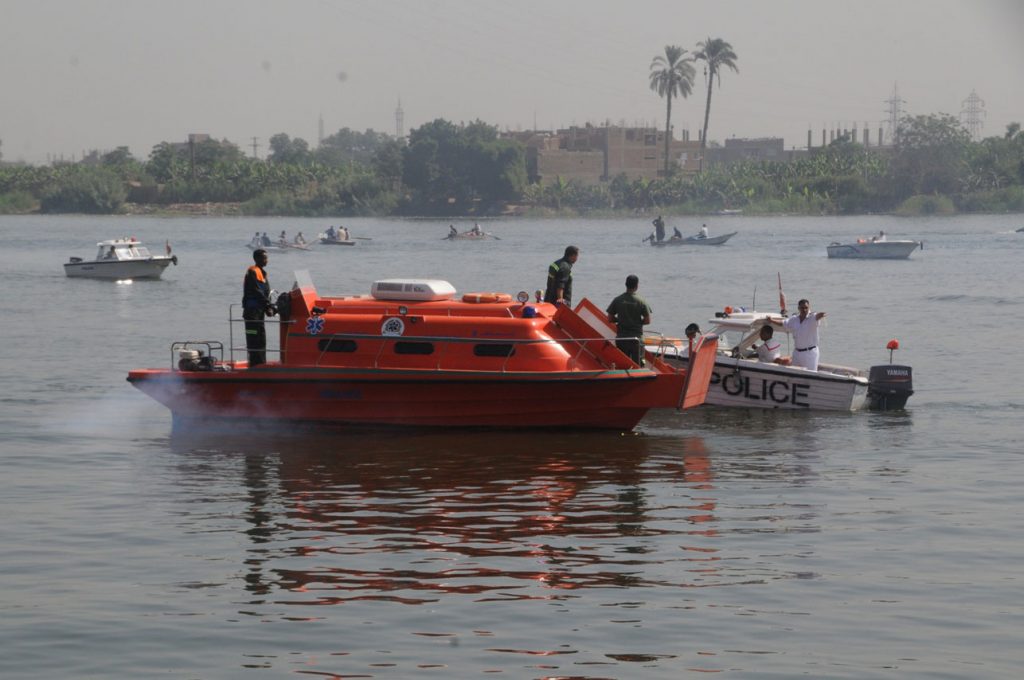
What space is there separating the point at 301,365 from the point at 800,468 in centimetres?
719

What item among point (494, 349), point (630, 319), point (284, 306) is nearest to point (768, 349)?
point (630, 319)

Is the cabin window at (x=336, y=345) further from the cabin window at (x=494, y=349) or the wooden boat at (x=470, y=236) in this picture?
the wooden boat at (x=470, y=236)

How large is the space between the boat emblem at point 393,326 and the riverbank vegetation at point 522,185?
151m

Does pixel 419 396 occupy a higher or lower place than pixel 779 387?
higher

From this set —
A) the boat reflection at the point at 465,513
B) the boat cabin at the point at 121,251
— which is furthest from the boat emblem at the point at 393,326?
the boat cabin at the point at 121,251

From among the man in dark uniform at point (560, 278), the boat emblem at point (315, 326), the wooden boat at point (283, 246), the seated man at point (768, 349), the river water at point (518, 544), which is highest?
the man in dark uniform at point (560, 278)

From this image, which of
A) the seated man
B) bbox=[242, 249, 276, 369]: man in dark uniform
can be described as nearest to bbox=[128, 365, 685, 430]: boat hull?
bbox=[242, 249, 276, 369]: man in dark uniform

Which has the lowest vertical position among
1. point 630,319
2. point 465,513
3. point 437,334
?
point 465,513

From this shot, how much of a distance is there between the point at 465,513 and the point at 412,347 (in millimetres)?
4813

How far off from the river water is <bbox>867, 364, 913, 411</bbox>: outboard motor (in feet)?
1.11

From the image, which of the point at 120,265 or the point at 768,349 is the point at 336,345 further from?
the point at 120,265

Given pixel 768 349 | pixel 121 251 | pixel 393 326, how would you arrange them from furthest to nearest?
pixel 121 251 < pixel 768 349 < pixel 393 326

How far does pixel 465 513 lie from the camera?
55.0 feet

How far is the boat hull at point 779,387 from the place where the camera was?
23438mm
